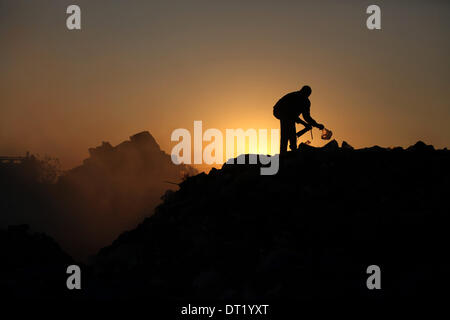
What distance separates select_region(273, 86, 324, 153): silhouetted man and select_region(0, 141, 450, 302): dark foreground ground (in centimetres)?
52

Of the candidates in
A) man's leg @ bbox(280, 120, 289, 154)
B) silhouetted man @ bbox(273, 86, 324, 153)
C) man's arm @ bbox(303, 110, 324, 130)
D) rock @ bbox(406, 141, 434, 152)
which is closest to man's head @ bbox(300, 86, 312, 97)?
silhouetted man @ bbox(273, 86, 324, 153)

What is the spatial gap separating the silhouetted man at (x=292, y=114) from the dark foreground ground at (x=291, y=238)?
1.71 feet

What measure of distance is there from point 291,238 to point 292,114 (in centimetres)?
432

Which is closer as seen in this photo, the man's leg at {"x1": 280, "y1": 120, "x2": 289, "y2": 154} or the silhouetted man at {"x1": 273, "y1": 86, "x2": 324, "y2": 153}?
the silhouetted man at {"x1": 273, "y1": 86, "x2": 324, "y2": 153}

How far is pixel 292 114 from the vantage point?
1470cm

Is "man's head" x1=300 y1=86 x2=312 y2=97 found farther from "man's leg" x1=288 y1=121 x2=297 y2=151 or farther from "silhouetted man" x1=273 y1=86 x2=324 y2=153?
"man's leg" x1=288 y1=121 x2=297 y2=151

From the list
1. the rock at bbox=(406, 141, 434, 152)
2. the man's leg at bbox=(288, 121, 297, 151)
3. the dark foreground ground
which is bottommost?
the dark foreground ground

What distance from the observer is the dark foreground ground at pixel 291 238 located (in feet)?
34.1

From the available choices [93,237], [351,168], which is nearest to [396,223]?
[351,168]

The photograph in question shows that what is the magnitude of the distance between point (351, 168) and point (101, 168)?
179719 mm

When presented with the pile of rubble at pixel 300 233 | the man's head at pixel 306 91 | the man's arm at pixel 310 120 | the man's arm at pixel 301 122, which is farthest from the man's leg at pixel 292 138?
the man's head at pixel 306 91

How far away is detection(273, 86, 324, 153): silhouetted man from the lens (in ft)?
47.9
